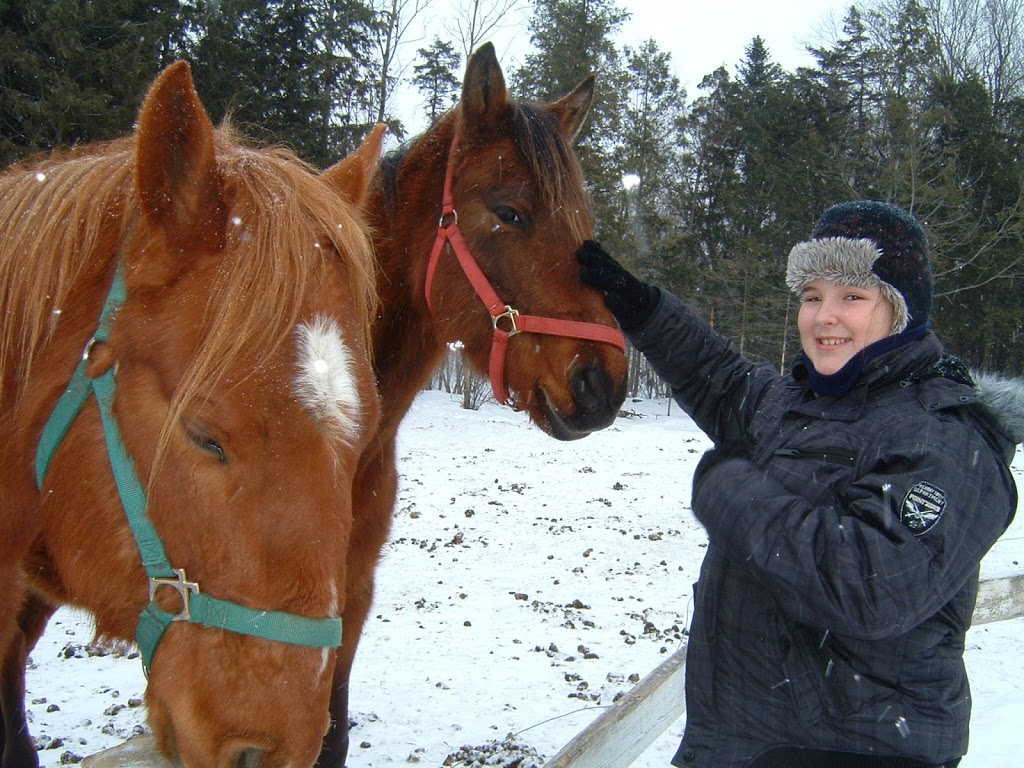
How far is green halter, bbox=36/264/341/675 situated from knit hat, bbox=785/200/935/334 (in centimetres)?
169

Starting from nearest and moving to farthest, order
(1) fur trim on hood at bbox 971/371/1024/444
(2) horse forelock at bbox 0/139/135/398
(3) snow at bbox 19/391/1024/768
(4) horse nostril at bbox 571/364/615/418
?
(2) horse forelock at bbox 0/139/135/398 → (1) fur trim on hood at bbox 971/371/1024/444 → (4) horse nostril at bbox 571/364/615/418 → (3) snow at bbox 19/391/1024/768

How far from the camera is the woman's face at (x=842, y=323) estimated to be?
201 cm

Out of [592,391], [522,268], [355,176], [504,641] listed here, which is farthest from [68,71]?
[592,391]

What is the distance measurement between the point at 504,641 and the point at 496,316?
11.0 feet

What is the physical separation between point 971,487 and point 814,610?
1.60ft

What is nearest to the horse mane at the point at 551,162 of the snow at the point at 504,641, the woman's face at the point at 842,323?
the woman's face at the point at 842,323

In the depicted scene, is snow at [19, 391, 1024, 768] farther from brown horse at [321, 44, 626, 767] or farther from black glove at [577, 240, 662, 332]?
black glove at [577, 240, 662, 332]

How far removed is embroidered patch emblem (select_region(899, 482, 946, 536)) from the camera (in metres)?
1.63

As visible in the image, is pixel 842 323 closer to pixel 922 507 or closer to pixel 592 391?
pixel 922 507

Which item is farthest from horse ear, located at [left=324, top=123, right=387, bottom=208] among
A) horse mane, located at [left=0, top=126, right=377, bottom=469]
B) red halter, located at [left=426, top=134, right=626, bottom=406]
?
red halter, located at [left=426, top=134, right=626, bottom=406]

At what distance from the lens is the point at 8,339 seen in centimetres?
160

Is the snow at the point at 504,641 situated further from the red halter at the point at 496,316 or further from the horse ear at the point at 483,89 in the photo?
the horse ear at the point at 483,89

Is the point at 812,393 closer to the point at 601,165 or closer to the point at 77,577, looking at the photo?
the point at 77,577

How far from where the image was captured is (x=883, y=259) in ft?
6.54
